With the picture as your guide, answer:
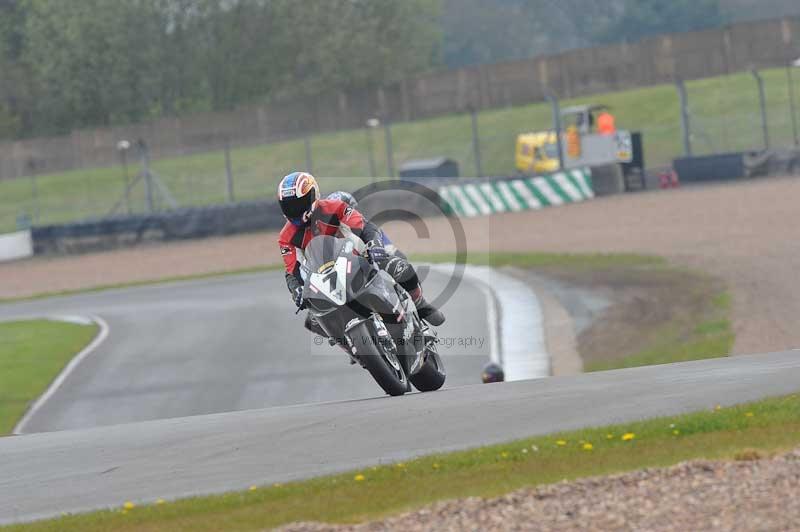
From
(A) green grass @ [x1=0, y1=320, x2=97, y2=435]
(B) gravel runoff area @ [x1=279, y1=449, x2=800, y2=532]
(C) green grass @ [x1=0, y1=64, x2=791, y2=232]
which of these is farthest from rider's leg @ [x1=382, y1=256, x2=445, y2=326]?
(C) green grass @ [x1=0, y1=64, x2=791, y2=232]

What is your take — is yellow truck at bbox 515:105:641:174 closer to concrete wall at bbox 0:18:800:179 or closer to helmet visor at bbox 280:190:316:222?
concrete wall at bbox 0:18:800:179

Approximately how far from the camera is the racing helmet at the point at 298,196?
9.44 m

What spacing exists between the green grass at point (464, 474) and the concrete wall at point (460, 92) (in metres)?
53.9

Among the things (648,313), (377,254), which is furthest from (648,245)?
(377,254)

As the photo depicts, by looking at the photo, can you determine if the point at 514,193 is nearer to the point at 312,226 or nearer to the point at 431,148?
the point at 431,148

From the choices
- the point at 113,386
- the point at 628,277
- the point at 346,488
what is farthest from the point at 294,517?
the point at 628,277

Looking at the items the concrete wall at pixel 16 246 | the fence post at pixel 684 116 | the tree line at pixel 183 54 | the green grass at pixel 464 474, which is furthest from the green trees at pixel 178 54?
the green grass at pixel 464 474

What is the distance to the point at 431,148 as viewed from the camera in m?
51.8

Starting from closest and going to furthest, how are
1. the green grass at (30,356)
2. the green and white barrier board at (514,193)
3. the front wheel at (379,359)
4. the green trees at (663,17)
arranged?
the front wheel at (379,359)
the green grass at (30,356)
the green and white barrier board at (514,193)
the green trees at (663,17)

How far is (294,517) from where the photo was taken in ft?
20.2

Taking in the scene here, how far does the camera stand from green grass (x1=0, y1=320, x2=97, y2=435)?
15.7m

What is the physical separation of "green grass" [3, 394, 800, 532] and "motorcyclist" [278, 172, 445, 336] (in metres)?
2.69

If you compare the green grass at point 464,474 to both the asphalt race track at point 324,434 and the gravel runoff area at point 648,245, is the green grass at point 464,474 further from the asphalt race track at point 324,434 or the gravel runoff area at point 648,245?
the gravel runoff area at point 648,245

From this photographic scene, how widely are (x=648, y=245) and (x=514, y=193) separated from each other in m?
11.6
